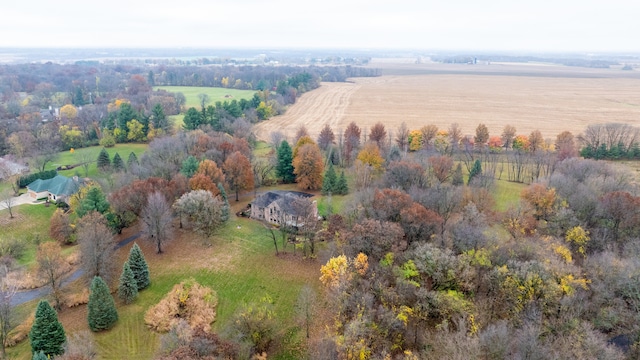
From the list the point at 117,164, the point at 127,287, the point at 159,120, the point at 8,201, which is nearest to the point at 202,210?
the point at 127,287

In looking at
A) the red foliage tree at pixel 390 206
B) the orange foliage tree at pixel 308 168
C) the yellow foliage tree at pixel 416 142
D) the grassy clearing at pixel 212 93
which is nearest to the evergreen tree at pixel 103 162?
the orange foliage tree at pixel 308 168

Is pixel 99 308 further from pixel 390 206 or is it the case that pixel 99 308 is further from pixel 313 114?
pixel 313 114

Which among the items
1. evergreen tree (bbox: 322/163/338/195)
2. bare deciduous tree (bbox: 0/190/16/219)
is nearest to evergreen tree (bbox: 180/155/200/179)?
evergreen tree (bbox: 322/163/338/195)

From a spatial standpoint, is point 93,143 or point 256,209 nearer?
point 256,209

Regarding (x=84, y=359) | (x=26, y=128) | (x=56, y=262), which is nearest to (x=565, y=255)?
(x=84, y=359)

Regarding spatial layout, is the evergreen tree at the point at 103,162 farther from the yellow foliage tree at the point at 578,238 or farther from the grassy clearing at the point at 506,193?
the yellow foliage tree at the point at 578,238

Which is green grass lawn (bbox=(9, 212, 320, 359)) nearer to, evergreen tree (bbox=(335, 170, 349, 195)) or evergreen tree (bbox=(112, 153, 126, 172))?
evergreen tree (bbox=(335, 170, 349, 195))

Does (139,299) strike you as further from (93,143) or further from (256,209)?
(93,143)
